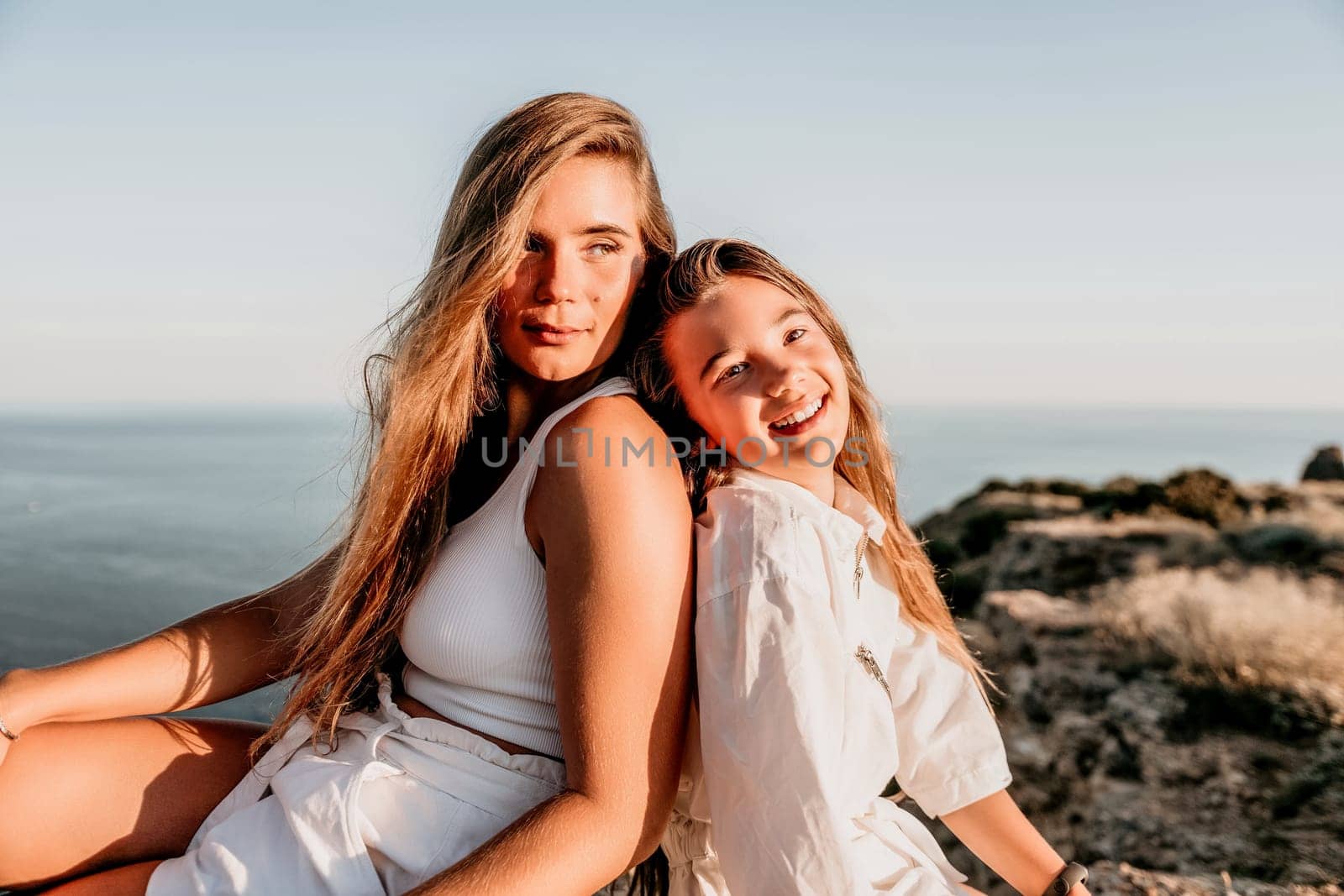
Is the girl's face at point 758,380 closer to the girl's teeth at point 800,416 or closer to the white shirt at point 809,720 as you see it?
the girl's teeth at point 800,416

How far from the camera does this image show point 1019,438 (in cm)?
5941

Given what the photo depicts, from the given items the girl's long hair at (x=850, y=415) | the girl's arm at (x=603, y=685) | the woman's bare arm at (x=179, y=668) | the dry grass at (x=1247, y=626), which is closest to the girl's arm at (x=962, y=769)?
the girl's long hair at (x=850, y=415)

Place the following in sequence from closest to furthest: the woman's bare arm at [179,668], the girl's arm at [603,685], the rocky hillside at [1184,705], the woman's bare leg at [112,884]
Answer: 1. the girl's arm at [603,685]
2. the woman's bare leg at [112,884]
3. the woman's bare arm at [179,668]
4. the rocky hillside at [1184,705]

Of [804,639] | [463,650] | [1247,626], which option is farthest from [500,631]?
[1247,626]

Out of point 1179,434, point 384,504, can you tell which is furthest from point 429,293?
point 1179,434

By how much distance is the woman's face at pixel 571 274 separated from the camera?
2.02 metres

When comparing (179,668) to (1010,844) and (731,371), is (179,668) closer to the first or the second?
(731,371)

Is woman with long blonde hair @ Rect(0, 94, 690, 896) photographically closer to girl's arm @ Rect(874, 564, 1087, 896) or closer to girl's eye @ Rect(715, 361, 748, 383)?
girl's eye @ Rect(715, 361, 748, 383)

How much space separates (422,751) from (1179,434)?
79.6 metres

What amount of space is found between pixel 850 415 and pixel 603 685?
121 centimetres

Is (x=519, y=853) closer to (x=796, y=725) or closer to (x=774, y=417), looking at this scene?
(x=796, y=725)

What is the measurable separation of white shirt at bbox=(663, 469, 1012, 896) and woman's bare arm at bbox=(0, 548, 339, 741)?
116 centimetres

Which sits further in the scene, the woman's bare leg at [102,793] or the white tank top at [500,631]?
the woman's bare leg at [102,793]

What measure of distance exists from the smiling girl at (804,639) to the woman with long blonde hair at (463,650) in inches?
5.0
